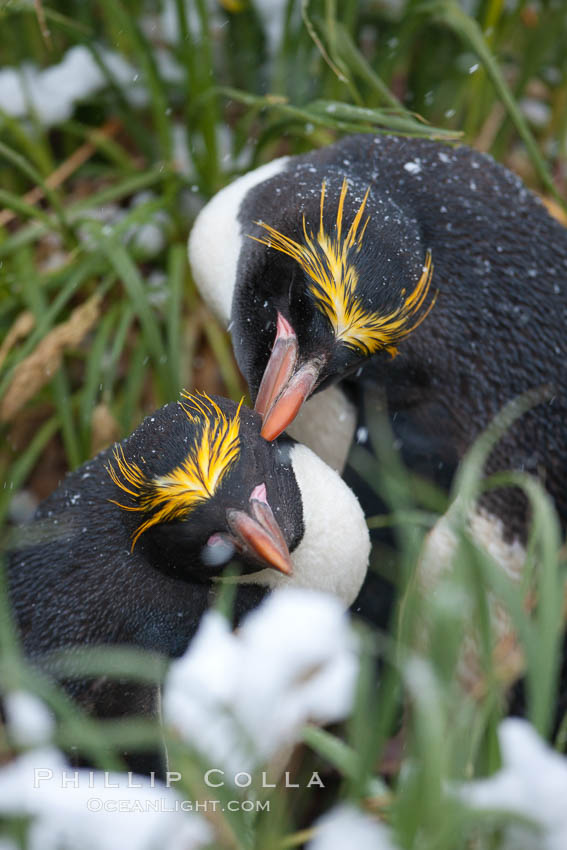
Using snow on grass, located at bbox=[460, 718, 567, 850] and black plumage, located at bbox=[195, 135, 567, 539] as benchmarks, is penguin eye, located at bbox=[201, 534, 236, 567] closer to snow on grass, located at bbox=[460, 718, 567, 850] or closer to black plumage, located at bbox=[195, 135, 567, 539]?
black plumage, located at bbox=[195, 135, 567, 539]

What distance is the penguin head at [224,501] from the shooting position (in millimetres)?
1672

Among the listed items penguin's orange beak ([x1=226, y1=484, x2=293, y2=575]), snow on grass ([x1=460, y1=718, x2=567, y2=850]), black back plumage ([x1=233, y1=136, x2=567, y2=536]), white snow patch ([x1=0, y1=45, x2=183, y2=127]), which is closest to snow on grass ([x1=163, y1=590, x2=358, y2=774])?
snow on grass ([x1=460, y1=718, x2=567, y2=850])

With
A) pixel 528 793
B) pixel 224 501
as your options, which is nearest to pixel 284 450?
pixel 224 501

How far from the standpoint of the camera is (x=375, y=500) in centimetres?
224

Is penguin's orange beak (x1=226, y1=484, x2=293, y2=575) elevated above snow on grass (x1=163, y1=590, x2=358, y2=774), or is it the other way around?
snow on grass (x1=163, y1=590, x2=358, y2=774)

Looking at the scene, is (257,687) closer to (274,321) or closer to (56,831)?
(56,831)

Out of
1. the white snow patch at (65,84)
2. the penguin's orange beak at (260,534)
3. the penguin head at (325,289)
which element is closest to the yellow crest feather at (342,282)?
the penguin head at (325,289)

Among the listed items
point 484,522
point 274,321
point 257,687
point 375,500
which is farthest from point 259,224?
point 257,687

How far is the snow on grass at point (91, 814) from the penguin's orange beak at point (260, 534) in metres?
0.54

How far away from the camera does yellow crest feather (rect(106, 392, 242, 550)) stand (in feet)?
5.47

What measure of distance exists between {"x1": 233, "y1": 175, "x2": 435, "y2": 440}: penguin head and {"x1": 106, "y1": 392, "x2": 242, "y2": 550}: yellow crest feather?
14 centimetres

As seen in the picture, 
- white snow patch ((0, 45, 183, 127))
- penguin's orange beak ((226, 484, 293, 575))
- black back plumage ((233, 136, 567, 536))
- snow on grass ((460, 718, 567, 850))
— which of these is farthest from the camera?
white snow patch ((0, 45, 183, 127))

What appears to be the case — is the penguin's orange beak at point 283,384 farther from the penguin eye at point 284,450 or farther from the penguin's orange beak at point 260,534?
the penguin's orange beak at point 260,534

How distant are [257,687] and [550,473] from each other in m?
1.31
